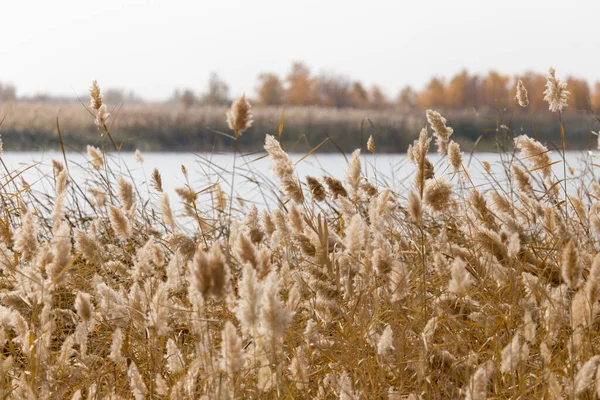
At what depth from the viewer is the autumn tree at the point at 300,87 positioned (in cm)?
3934

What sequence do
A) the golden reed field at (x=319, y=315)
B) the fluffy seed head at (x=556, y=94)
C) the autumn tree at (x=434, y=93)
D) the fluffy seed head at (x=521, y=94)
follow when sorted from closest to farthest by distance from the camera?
the golden reed field at (x=319, y=315) → the fluffy seed head at (x=556, y=94) → the fluffy seed head at (x=521, y=94) → the autumn tree at (x=434, y=93)

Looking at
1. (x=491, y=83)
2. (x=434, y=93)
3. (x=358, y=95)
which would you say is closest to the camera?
(x=491, y=83)

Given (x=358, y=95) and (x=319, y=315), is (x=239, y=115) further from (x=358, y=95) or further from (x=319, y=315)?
(x=358, y=95)

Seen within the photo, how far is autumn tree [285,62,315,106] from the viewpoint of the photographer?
129ft

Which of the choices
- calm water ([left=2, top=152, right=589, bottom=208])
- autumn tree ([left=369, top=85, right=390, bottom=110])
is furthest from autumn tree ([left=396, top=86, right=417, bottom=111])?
calm water ([left=2, top=152, right=589, bottom=208])

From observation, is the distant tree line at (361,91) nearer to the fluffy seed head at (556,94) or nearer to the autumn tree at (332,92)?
the autumn tree at (332,92)

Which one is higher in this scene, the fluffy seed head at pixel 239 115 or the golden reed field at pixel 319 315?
the fluffy seed head at pixel 239 115

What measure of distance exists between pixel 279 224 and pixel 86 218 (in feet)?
6.27

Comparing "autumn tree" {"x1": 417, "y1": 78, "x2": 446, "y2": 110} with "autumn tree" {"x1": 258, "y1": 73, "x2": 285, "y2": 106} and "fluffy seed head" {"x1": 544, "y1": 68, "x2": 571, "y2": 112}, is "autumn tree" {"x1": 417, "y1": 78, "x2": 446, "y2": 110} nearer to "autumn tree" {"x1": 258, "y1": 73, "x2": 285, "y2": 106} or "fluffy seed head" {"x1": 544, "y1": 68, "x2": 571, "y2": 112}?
"autumn tree" {"x1": 258, "y1": 73, "x2": 285, "y2": 106}

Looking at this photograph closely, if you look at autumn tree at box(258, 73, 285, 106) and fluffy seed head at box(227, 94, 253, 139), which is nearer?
fluffy seed head at box(227, 94, 253, 139)

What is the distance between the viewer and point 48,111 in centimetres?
2208

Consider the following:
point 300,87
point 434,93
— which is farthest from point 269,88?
point 434,93

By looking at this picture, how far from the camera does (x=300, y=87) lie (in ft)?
131

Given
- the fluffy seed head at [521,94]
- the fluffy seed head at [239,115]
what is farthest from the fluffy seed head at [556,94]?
the fluffy seed head at [239,115]
